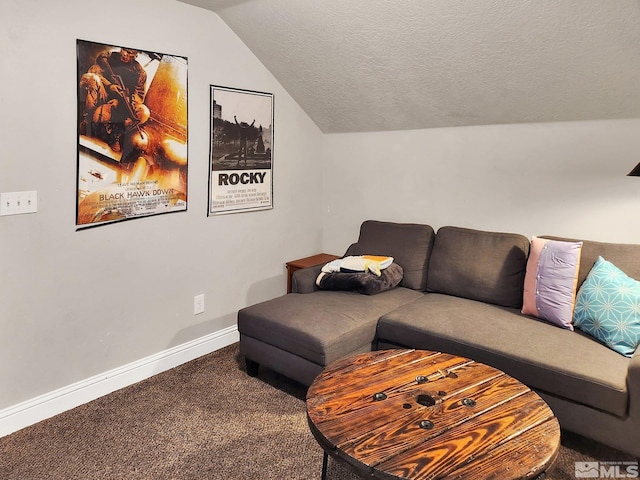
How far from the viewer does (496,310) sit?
2.76 metres

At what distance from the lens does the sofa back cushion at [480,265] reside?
9.41 feet

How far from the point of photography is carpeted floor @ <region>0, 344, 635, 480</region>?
2.03 meters

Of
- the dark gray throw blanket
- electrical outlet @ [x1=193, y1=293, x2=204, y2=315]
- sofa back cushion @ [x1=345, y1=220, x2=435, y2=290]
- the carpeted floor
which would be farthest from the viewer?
sofa back cushion @ [x1=345, y1=220, x2=435, y2=290]

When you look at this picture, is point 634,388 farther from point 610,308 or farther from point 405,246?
point 405,246

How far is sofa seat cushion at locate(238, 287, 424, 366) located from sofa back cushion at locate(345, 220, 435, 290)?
0.25 metres

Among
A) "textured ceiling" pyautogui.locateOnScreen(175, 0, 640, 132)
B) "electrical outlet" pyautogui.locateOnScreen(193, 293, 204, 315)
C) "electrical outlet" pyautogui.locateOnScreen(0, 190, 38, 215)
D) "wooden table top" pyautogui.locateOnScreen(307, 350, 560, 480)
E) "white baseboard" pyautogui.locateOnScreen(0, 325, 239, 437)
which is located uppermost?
"textured ceiling" pyautogui.locateOnScreen(175, 0, 640, 132)

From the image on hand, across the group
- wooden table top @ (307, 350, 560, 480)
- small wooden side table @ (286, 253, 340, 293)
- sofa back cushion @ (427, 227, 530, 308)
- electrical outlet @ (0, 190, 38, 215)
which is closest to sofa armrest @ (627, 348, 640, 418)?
wooden table top @ (307, 350, 560, 480)

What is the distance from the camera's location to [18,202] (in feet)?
7.43

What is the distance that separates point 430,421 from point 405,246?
1891 mm

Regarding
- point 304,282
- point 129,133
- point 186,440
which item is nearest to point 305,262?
point 304,282

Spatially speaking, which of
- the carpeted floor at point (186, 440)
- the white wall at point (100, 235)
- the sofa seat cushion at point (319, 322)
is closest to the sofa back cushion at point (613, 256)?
the carpeted floor at point (186, 440)

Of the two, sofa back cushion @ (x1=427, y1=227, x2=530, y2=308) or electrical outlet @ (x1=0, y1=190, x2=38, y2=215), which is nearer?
electrical outlet @ (x1=0, y1=190, x2=38, y2=215)

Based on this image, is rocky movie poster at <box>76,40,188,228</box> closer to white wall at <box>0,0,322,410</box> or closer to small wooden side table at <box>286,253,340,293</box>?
white wall at <box>0,0,322,410</box>

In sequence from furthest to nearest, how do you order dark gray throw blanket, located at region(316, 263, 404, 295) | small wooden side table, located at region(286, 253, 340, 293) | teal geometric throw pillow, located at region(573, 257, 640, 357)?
small wooden side table, located at region(286, 253, 340, 293), dark gray throw blanket, located at region(316, 263, 404, 295), teal geometric throw pillow, located at region(573, 257, 640, 357)
